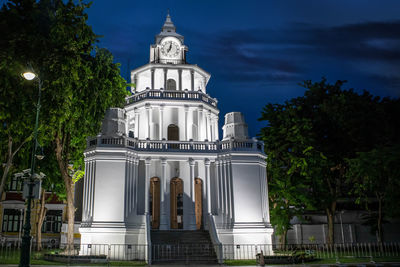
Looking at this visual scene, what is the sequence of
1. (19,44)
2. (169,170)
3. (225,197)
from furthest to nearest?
(169,170) < (225,197) < (19,44)

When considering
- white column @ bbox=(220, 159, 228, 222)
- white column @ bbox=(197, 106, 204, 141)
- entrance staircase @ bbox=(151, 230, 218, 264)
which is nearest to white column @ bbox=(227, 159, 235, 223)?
white column @ bbox=(220, 159, 228, 222)

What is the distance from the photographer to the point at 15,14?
20500 mm

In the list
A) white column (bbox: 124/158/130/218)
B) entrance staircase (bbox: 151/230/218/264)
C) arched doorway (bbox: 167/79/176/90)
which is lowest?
entrance staircase (bbox: 151/230/218/264)

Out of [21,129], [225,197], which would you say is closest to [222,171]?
[225,197]

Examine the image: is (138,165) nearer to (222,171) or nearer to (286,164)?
(222,171)

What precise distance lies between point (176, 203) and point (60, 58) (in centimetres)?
1368

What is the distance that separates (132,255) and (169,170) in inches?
291

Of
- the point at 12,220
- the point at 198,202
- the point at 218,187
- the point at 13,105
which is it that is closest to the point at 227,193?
the point at 218,187

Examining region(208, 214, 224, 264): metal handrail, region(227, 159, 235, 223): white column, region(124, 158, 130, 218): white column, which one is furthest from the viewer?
region(227, 159, 235, 223): white column

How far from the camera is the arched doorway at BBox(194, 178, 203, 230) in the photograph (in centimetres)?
2750

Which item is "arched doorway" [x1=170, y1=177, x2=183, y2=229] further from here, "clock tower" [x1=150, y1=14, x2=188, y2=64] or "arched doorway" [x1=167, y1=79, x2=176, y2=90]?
"clock tower" [x1=150, y1=14, x2=188, y2=64]

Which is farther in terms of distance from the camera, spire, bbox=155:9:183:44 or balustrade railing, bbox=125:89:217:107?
spire, bbox=155:9:183:44

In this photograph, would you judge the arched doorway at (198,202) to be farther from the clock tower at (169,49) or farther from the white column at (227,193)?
the clock tower at (169,49)

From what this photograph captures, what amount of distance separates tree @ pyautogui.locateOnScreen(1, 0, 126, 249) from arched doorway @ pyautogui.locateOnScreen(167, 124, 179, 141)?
25.9 ft
